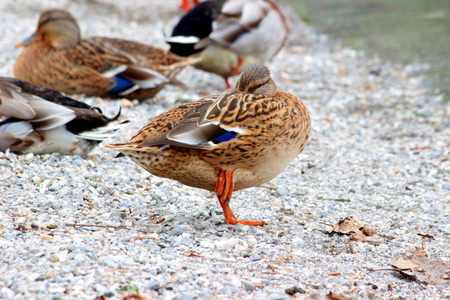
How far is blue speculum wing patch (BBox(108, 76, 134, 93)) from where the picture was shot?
22.7 feet

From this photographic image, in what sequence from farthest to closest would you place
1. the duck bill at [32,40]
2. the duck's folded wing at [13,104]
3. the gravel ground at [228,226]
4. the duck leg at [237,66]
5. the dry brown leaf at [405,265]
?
1. the duck leg at [237,66]
2. the duck bill at [32,40]
3. the duck's folded wing at [13,104]
4. the dry brown leaf at [405,265]
5. the gravel ground at [228,226]

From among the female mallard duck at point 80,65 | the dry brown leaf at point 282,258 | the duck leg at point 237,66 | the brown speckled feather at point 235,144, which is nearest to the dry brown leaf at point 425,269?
the dry brown leaf at point 282,258

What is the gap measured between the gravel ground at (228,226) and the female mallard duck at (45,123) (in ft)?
0.43

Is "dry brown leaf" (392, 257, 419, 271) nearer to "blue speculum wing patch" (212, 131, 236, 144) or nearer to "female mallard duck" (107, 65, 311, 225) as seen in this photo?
"female mallard duck" (107, 65, 311, 225)

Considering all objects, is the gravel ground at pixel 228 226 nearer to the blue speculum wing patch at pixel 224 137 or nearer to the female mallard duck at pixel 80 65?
the female mallard duck at pixel 80 65

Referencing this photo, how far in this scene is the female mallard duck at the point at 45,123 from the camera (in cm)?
477

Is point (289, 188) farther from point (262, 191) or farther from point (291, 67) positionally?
point (291, 67)

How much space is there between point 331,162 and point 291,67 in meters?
5.06

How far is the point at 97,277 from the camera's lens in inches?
114

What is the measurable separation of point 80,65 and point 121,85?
0.54 meters

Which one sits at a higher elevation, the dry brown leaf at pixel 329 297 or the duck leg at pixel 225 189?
the duck leg at pixel 225 189

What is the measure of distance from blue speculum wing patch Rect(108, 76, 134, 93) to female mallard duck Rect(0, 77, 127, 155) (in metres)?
1.80

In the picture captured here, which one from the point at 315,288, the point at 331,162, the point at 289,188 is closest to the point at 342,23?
the point at 331,162

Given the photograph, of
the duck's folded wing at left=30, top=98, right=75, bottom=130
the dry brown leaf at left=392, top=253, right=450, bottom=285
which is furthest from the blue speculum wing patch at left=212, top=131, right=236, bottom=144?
the duck's folded wing at left=30, top=98, right=75, bottom=130
